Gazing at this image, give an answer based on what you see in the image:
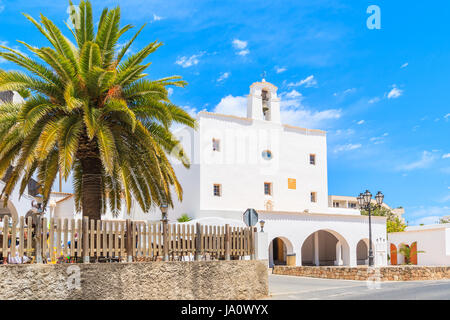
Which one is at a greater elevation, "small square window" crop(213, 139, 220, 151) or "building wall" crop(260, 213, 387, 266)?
"small square window" crop(213, 139, 220, 151)

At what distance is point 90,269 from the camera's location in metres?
11.2

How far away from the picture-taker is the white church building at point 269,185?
32.2 m

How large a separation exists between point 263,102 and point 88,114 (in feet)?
83.9

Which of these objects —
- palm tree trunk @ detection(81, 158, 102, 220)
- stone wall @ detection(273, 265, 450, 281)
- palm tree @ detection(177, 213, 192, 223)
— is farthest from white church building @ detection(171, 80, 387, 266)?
palm tree trunk @ detection(81, 158, 102, 220)

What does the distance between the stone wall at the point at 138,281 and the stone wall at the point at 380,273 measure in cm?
881

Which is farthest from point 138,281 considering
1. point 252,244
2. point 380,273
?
point 380,273

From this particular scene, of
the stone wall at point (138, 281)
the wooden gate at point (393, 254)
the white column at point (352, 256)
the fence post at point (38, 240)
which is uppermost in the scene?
the fence post at point (38, 240)

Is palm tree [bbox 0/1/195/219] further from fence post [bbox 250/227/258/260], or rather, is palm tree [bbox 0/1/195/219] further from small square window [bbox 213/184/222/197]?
small square window [bbox 213/184/222/197]

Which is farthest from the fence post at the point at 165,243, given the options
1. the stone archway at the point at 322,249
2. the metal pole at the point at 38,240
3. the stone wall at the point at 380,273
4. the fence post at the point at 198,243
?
the stone archway at the point at 322,249

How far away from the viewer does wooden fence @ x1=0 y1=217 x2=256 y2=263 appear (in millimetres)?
10836

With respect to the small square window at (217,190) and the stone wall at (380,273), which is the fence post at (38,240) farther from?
the small square window at (217,190)

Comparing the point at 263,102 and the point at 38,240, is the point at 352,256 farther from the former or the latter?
the point at 38,240

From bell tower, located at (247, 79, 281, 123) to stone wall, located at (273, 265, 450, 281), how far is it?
1362cm

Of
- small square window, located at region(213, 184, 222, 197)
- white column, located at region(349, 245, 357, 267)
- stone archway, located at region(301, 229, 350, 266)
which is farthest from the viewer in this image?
stone archway, located at region(301, 229, 350, 266)
